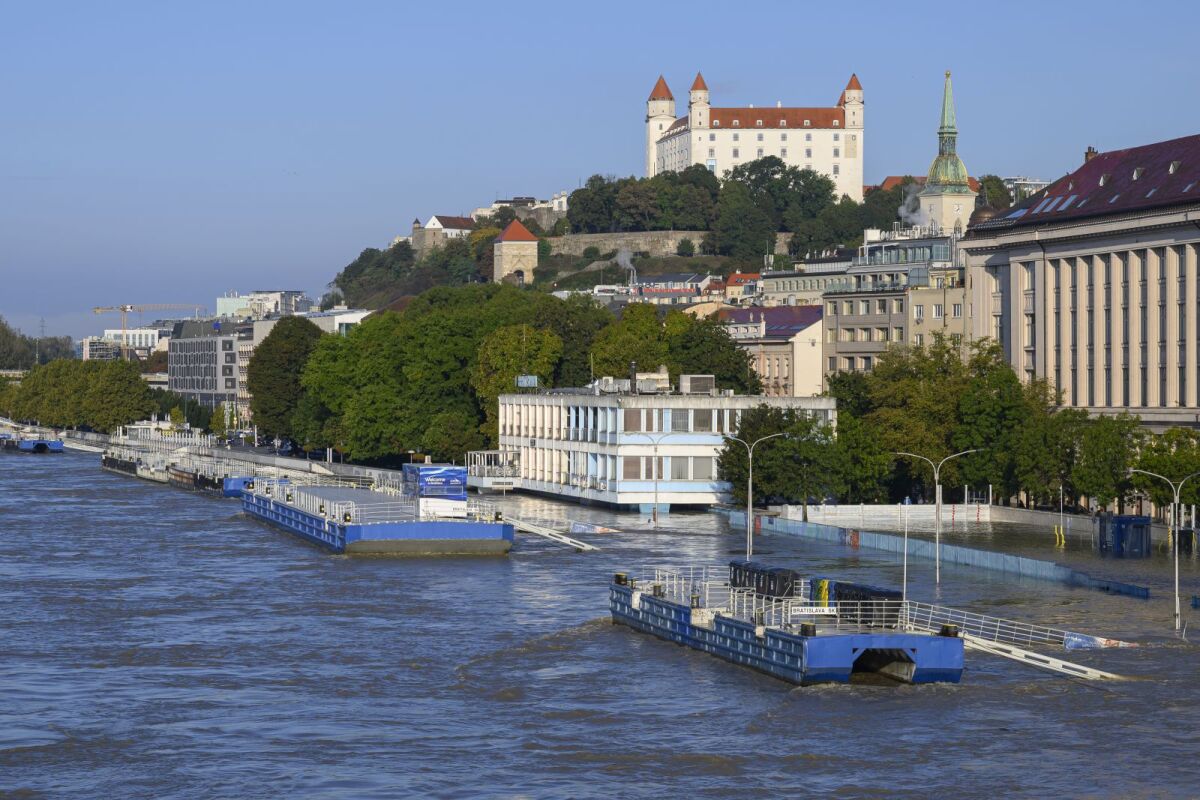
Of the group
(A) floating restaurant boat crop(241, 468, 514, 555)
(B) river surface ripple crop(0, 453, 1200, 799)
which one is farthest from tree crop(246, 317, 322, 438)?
(B) river surface ripple crop(0, 453, 1200, 799)

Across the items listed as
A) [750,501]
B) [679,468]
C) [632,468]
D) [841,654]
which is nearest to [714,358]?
[679,468]

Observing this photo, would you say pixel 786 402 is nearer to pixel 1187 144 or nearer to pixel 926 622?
pixel 1187 144

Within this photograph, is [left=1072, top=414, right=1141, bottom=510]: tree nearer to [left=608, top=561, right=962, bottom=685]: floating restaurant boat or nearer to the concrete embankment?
the concrete embankment

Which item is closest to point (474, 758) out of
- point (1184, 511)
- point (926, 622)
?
point (926, 622)

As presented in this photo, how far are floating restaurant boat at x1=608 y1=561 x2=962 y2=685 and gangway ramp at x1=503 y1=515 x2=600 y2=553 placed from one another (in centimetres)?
2762

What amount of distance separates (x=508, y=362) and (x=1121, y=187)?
4910 centimetres

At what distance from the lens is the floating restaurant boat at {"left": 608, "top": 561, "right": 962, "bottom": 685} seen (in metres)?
52.0

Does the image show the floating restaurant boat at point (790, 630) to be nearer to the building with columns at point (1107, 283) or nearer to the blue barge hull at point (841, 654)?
the blue barge hull at point (841, 654)

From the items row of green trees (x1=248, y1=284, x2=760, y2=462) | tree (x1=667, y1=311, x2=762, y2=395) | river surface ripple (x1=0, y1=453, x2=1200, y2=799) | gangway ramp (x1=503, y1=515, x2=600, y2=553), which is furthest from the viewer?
row of green trees (x1=248, y1=284, x2=760, y2=462)

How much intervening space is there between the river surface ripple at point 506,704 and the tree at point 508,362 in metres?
64.2

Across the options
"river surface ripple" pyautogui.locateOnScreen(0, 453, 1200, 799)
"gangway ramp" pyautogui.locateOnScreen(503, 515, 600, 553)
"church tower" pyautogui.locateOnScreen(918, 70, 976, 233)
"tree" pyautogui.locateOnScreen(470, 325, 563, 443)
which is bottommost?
"river surface ripple" pyautogui.locateOnScreen(0, 453, 1200, 799)

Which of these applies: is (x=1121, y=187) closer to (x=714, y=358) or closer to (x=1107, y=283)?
(x=1107, y=283)

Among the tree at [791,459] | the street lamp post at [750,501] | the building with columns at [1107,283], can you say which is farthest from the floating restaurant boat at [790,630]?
the building with columns at [1107,283]

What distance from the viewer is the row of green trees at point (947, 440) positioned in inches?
3841
